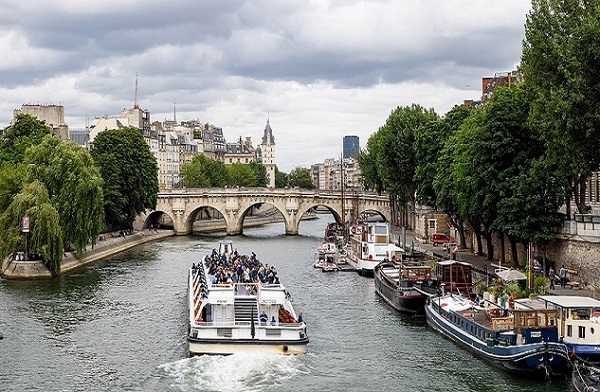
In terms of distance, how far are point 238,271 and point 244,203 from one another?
2820 inches

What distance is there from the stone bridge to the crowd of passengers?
2380 inches

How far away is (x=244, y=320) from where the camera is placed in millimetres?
38719

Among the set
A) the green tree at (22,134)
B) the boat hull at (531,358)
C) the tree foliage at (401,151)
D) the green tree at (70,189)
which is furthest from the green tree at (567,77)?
the green tree at (22,134)

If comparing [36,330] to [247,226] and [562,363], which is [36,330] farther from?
[247,226]

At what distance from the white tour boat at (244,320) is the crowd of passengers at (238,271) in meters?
0.10

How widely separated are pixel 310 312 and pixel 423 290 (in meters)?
6.30

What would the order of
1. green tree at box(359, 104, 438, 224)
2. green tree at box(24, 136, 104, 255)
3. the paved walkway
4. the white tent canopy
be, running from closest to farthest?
the white tent canopy, the paved walkway, green tree at box(24, 136, 104, 255), green tree at box(359, 104, 438, 224)

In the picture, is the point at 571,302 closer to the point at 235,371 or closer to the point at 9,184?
the point at 235,371

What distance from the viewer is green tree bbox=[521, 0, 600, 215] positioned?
1746 inches

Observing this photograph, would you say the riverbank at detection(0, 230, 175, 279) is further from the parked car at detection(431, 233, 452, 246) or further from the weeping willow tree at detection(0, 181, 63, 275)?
the parked car at detection(431, 233, 452, 246)

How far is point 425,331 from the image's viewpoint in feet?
144

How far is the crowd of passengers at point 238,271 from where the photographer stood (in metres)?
44.6

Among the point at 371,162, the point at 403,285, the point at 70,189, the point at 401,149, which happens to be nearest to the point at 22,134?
the point at 70,189

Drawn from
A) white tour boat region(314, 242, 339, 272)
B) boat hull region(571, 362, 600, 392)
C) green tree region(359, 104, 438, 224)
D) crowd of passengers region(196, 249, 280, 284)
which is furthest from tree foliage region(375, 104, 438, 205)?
boat hull region(571, 362, 600, 392)
